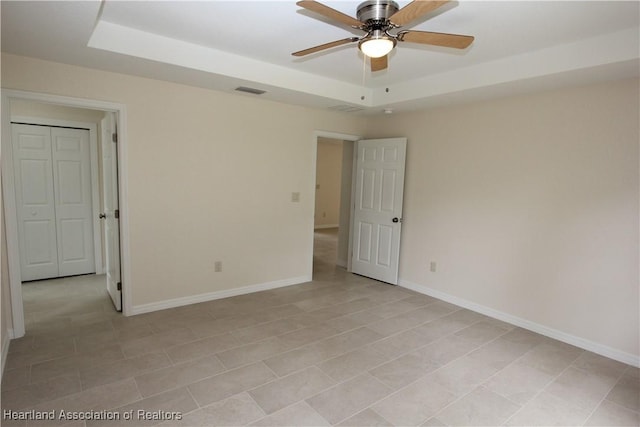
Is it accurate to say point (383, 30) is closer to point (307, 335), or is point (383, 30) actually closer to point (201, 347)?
point (307, 335)

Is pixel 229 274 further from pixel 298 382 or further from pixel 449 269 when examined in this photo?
pixel 449 269

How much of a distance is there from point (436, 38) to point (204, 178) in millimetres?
2758

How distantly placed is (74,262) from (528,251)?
5.60 meters

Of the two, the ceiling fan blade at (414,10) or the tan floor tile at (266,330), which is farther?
the tan floor tile at (266,330)

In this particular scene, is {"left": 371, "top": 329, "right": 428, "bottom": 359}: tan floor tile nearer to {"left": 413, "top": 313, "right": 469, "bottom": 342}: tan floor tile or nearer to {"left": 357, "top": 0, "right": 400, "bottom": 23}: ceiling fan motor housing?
{"left": 413, "top": 313, "right": 469, "bottom": 342}: tan floor tile

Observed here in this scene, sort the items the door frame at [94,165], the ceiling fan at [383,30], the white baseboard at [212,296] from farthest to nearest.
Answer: the door frame at [94,165] → the white baseboard at [212,296] → the ceiling fan at [383,30]

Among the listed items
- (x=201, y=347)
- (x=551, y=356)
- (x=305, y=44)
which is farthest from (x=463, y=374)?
(x=305, y=44)

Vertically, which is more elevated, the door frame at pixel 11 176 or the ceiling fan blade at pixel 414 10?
the ceiling fan blade at pixel 414 10

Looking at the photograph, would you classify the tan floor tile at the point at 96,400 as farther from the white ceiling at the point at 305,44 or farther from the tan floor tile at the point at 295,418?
the white ceiling at the point at 305,44

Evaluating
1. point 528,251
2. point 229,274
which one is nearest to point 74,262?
point 229,274

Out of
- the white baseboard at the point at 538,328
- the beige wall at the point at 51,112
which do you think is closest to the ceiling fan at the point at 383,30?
the white baseboard at the point at 538,328

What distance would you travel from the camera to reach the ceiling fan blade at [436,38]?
206cm

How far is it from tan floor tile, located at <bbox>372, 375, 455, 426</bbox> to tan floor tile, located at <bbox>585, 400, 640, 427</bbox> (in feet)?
2.94

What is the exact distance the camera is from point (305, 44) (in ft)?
9.71
